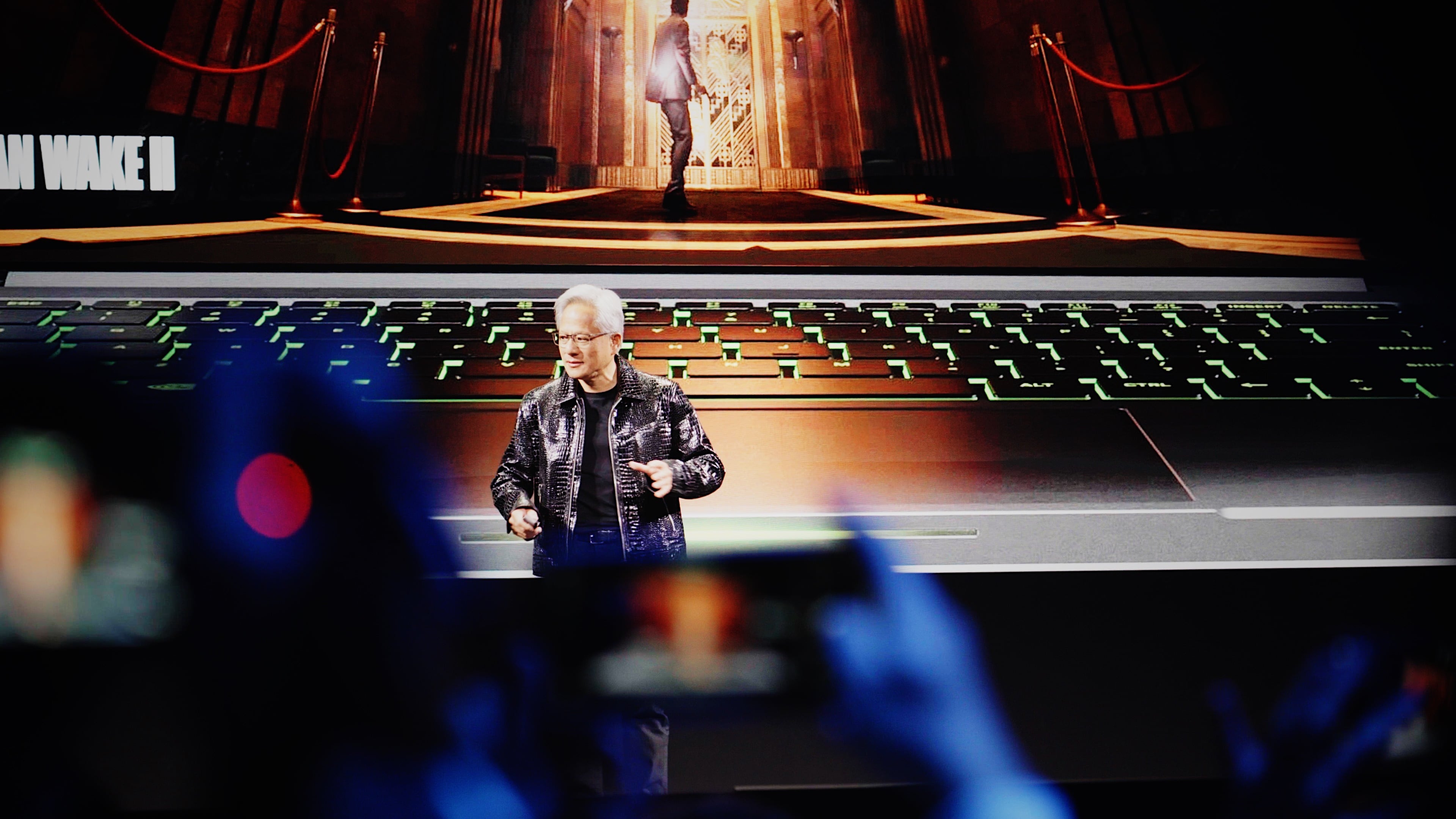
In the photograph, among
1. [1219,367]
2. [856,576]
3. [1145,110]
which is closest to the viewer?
[856,576]

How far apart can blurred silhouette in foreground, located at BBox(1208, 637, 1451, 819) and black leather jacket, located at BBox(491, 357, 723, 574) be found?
0.83 meters

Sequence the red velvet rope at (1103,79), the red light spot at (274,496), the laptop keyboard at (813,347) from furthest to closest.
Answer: the red velvet rope at (1103,79) → the laptop keyboard at (813,347) → the red light spot at (274,496)

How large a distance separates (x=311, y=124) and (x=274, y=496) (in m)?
1.03

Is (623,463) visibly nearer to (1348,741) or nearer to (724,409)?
(724,409)

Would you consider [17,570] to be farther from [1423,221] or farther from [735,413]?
[1423,221]

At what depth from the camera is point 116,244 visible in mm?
2293

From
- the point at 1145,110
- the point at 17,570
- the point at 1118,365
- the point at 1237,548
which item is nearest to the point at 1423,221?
the point at 1145,110

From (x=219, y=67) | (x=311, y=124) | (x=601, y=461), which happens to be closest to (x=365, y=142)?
(x=311, y=124)

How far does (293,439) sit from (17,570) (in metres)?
0.48

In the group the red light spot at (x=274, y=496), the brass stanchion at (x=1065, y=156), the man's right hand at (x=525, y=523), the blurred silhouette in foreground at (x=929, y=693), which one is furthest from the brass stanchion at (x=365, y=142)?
the brass stanchion at (x=1065, y=156)

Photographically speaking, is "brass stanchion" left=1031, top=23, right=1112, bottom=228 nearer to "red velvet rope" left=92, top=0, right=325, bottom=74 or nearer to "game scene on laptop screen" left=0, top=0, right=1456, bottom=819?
"game scene on laptop screen" left=0, top=0, right=1456, bottom=819

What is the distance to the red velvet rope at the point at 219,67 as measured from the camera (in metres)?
2.29

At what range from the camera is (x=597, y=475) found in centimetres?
148

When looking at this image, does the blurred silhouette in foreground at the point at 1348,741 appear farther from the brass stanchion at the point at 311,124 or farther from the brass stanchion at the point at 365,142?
the brass stanchion at the point at 311,124
